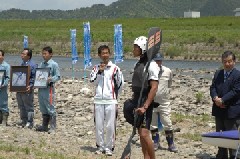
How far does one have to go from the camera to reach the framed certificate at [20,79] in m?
12.6

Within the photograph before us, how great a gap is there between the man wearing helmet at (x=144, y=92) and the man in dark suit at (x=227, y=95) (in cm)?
173

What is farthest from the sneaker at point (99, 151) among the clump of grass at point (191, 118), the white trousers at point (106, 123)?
the clump of grass at point (191, 118)

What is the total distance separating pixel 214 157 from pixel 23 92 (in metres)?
4.86

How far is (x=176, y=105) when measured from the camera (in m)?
17.4

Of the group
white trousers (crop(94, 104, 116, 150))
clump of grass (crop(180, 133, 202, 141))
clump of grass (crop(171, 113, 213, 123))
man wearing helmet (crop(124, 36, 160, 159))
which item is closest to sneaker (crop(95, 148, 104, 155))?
white trousers (crop(94, 104, 116, 150))

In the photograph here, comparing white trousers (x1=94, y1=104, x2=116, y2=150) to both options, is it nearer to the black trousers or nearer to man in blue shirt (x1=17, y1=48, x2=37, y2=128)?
the black trousers

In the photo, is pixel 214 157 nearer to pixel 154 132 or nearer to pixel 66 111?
pixel 154 132

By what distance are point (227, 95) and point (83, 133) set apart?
4197 millimetres

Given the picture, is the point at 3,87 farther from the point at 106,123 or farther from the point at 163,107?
the point at 163,107

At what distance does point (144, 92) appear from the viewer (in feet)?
27.5

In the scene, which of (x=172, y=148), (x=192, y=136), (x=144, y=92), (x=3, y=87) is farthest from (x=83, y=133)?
(x=144, y=92)

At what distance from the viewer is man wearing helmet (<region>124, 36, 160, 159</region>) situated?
27.1ft

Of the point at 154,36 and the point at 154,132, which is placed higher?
the point at 154,36

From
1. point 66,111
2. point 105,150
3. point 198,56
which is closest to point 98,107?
point 105,150
